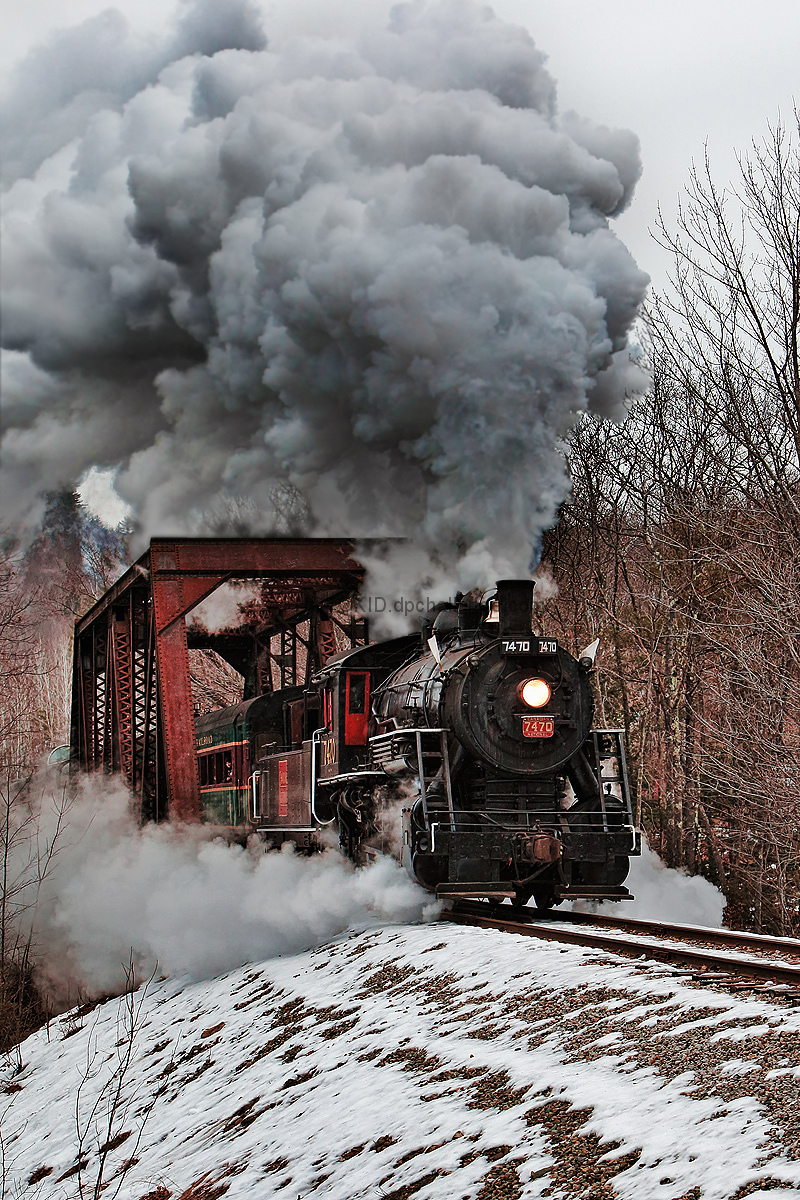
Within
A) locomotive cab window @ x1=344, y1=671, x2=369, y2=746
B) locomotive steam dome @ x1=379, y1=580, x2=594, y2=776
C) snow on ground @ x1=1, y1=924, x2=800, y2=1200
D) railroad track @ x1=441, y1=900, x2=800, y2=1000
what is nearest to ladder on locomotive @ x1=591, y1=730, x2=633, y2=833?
locomotive steam dome @ x1=379, y1=580, x2=594, y2=776

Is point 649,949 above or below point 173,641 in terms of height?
below

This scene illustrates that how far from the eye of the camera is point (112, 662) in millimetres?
18719

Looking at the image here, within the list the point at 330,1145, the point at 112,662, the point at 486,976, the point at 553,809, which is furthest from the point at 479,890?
the point at 112,662

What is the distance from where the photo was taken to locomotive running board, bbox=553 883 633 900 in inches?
415

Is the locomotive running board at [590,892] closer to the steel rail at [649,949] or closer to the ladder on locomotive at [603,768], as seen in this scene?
the steel rail at [649,949]

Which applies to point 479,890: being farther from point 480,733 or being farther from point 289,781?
point 289,781

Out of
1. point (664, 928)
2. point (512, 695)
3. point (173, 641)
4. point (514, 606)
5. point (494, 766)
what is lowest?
point (664, 928)

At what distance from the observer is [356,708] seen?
12.7 metres

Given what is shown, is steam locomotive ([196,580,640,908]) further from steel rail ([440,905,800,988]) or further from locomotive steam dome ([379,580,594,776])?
steel rail ([440,905,800,988])

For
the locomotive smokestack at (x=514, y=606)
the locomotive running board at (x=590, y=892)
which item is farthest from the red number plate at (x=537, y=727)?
the locomotive running board at (x=590, y=892)

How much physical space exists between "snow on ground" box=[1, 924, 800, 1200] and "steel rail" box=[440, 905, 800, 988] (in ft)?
1.15

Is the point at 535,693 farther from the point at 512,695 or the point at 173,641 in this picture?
the point at 173,641

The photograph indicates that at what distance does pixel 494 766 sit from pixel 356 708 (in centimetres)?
254

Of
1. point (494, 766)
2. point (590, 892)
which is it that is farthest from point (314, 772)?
point (590, 892)
